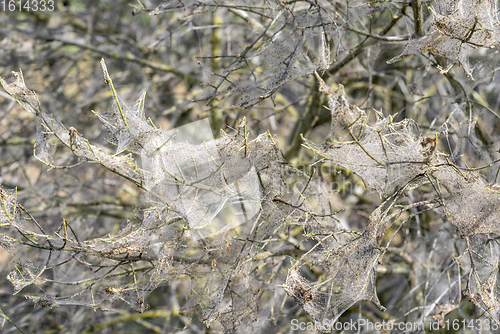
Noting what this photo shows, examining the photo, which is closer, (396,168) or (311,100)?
(396,168)

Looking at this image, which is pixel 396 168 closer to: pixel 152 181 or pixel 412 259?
pixel 152 181

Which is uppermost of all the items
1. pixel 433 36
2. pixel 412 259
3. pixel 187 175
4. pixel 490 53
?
pixel 433 36

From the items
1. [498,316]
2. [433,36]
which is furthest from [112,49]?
[498,316]

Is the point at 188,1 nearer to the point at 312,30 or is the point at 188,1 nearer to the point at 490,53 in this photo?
the point at 312,30

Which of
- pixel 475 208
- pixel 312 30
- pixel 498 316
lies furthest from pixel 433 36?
pixel 498 316

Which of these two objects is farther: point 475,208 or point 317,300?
point 317,300

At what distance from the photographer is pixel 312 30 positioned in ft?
7.34

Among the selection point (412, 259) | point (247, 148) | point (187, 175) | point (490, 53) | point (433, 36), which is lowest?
point (412, 259)

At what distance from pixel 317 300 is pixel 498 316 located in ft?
3.95

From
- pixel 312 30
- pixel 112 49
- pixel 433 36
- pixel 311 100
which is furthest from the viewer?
pixel 112 49

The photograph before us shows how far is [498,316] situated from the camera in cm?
233

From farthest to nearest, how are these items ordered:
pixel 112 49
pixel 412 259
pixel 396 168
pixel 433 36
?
pixel 112 49, pixel 412 259, pixel 433 36, pixel 396 168

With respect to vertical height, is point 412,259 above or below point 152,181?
below

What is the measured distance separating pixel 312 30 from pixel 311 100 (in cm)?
106
